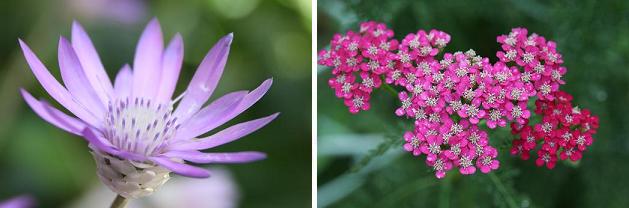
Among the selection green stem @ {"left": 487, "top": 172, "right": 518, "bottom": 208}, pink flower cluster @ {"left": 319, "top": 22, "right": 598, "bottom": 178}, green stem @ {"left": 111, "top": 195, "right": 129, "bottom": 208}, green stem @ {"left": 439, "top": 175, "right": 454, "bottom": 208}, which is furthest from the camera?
green stem @ {"left": 439, "top": 175, "right": 454, "bottom": 208}

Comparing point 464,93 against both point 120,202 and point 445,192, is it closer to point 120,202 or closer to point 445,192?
point 445,192

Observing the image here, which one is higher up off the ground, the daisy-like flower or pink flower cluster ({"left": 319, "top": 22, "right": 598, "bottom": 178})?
pink flower cluster ({"left": 319, "top": 22, "right": 598, "bottom": 178})

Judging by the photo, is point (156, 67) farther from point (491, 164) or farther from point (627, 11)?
point (627, 11)

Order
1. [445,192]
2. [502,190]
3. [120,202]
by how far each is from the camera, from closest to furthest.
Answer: [120,202] < [502,190] < [445,192]

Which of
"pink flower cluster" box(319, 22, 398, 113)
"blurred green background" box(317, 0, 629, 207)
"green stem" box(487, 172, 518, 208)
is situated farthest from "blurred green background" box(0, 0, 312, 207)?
"green stem" box(487, 172, 518, 208)

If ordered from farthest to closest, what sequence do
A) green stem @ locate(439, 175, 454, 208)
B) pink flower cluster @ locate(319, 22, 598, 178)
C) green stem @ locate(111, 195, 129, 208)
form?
green stem @ locate(439, 175, 454, 208), pink flower cluster @ locate(319, 22, 598, 178), green stem @ locate(111, 195, 129, 208)

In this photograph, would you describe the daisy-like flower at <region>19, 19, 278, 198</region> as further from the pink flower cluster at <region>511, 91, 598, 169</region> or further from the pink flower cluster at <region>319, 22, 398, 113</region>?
the pink flower cluster at <region>511, 91, 598, 169</region>

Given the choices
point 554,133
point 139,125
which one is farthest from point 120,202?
point 554,133

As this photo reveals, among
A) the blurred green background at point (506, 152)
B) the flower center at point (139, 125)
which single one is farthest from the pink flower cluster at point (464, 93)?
the flower center at point (139, 125)
